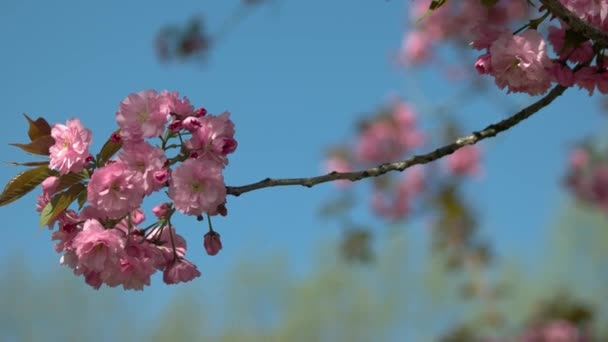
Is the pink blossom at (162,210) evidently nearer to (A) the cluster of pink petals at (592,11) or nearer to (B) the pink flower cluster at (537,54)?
(B) the pink flower cluster at (537,54)

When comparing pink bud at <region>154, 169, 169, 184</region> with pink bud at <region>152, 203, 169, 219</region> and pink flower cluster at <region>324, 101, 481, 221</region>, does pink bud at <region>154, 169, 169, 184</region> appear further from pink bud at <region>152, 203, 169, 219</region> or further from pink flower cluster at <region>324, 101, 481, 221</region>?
pink flower cluster at <region>324, 101, 481, 221</region>

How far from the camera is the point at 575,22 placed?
940 mm

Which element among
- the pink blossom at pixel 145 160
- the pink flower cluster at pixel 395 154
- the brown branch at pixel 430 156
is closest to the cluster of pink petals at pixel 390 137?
the pink flower cluster at pixel 395 154

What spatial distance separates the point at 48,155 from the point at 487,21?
0.64 m

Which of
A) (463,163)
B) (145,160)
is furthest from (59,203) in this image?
(463,163)

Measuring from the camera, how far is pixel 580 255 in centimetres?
1493

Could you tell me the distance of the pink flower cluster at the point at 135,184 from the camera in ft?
3.13

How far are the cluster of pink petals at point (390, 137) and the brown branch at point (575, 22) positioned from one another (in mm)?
3396

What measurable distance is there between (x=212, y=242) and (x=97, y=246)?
6.3 inches

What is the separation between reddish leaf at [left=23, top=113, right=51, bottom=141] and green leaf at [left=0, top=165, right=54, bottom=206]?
48 mm

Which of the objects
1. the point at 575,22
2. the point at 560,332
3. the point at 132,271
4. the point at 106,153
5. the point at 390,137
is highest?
the point at 390,137

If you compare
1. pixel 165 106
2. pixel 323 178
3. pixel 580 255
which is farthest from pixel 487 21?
pixel 580 255

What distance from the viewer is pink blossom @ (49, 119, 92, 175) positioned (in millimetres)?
965

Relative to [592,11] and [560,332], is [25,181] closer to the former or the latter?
[592,11]
